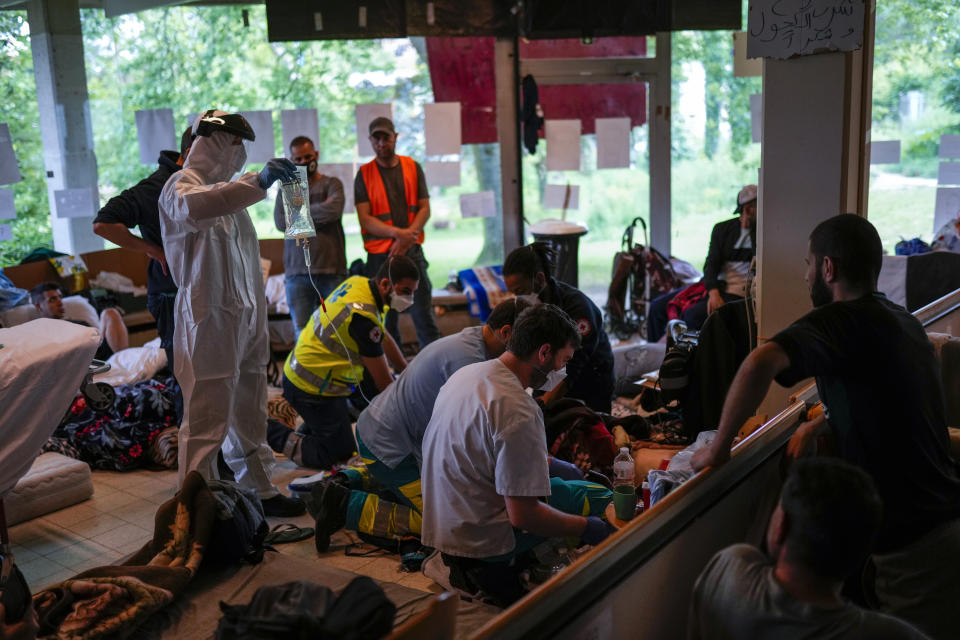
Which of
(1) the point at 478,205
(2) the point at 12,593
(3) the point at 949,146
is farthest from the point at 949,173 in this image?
(2) the point at 12,593

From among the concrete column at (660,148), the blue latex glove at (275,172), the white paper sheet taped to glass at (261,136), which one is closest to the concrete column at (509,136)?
the concrete column at (660,148)

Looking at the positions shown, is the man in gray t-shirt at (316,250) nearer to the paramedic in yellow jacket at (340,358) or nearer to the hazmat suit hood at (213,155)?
the paramedic in yellow jacket at (340,358)

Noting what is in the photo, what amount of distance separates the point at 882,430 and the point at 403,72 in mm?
6142

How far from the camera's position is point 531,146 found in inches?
308

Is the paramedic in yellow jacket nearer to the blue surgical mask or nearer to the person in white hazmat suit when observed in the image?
the blue surgical mask

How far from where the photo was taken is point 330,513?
382 cm

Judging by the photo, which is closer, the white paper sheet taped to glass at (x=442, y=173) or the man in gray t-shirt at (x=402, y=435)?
the man in gray t-shirt at (x=402, y=435)

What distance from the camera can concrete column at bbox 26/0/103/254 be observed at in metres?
7.08

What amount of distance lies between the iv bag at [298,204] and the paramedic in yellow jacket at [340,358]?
508 millimetres

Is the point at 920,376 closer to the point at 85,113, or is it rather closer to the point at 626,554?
the point at 626,554

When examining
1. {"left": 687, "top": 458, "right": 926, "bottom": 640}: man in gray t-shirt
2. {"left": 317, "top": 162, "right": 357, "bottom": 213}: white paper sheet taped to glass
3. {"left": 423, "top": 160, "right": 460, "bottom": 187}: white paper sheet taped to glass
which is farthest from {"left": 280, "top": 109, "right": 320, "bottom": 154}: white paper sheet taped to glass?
{"left": 687, "top": 458, "right": 926, "bottom": 640}: man in gray t-shirt

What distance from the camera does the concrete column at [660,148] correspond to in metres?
7.99

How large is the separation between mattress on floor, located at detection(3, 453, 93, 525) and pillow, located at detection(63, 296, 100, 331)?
4.85 ft

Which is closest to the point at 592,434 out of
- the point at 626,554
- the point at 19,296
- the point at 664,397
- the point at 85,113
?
the point at 664,397
